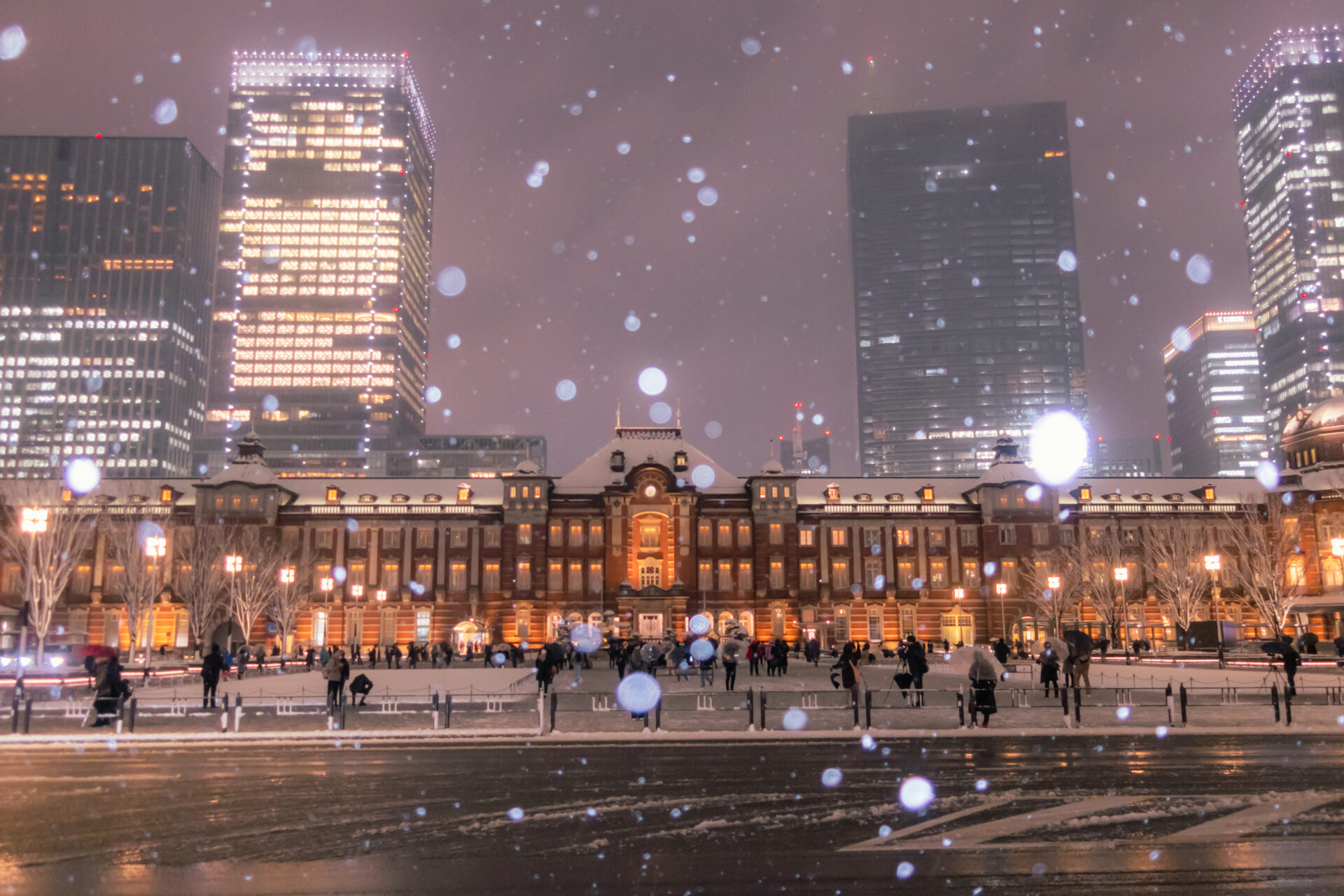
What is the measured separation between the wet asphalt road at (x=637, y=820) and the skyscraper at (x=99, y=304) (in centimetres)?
18255

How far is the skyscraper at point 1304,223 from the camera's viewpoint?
180 m

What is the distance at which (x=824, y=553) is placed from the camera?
255 ft

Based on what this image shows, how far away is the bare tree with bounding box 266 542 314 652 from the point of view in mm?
59875

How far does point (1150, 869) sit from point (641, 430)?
77.1 metres

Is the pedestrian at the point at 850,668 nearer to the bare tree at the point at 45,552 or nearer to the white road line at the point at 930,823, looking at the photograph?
the white road line at the point at 930,823

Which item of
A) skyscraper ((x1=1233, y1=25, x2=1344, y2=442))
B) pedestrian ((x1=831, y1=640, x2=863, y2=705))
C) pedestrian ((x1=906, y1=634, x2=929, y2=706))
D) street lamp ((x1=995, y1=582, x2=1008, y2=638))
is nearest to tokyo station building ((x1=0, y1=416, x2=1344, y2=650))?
street lamp ((x1=995, y1=582, x2=1008, y2=638))

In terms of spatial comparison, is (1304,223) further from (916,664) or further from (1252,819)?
(1252,819)

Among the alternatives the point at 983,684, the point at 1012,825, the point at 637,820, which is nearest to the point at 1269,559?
the point at 983,684

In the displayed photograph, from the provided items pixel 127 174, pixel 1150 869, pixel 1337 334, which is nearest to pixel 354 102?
pixel 127 174

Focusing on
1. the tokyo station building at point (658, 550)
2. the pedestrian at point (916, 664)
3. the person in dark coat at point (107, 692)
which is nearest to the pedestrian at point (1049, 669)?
the pedestrian at point (916, 664)

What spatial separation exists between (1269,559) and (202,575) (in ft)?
215

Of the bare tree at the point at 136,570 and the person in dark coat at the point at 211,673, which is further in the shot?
the bare tree at the point at 136,570

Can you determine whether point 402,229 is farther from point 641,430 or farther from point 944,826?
point 944,826

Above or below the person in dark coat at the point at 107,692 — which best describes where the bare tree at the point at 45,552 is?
above
